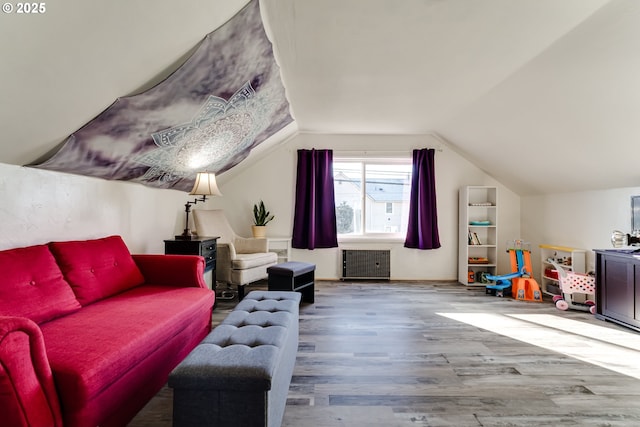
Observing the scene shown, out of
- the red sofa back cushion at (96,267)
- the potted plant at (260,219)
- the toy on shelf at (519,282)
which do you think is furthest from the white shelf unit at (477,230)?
the red sofa back cushion at (96,267)

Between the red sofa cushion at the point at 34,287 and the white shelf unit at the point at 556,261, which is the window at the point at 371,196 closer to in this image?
the white shelf unit at the point at 556,261

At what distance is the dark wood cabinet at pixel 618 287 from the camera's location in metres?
2.87

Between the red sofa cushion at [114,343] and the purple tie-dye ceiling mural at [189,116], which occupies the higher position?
the purple tie-dye ceiling mural at [189,116]

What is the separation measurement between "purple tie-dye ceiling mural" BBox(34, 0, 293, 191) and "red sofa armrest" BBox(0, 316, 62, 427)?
1.38 meters

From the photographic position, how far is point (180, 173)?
3430mm

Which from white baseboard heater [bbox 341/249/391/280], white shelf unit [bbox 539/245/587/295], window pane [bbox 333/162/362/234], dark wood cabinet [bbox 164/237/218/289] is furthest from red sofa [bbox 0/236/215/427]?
white shelf unit [bbox 539/245/587/295]

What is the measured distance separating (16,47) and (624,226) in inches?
193

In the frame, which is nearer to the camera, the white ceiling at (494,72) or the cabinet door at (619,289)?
the white ceiling at (494,72)

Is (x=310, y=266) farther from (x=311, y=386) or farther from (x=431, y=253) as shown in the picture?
(x=431, y=253)

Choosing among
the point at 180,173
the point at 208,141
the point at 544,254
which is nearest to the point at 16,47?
the point at 208,141

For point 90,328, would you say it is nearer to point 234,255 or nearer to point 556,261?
point 234,255

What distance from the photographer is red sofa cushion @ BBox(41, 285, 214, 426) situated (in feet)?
4.04

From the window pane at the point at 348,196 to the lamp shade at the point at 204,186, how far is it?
2340 mm

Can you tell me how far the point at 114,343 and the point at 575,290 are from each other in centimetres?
425
